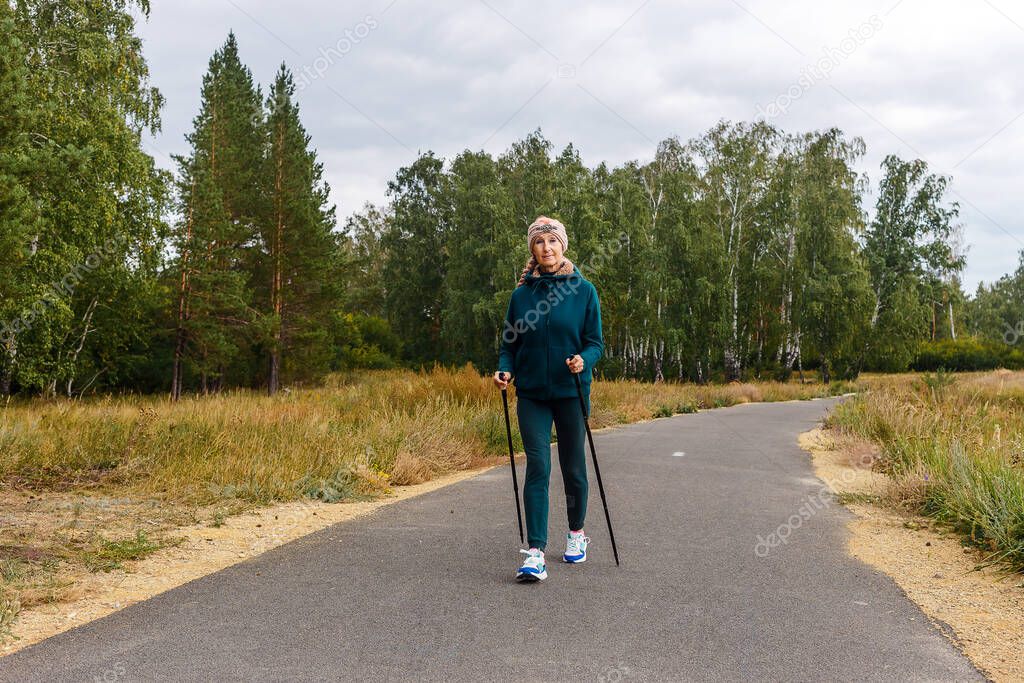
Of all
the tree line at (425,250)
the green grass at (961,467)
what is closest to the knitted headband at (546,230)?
the green grass at (961,467)

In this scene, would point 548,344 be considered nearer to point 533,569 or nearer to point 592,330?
point 592,330

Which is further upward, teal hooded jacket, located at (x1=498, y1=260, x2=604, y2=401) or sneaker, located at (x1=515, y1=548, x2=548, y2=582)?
teal hooded jacket, located at (x1=498, y1=260, x2=604, y2=401)

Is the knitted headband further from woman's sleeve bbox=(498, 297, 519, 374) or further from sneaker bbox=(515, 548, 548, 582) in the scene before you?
sneaker bbox=(515, 548, 548, 582)

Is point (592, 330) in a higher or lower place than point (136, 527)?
higher

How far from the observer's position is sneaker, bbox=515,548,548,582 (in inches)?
192

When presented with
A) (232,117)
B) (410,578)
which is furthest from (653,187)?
(410,578)

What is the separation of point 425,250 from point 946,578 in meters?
49.7

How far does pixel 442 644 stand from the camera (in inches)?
150

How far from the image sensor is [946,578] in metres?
5.26

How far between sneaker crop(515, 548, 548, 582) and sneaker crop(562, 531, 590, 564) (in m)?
0.44

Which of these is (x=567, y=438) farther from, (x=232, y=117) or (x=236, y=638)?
(x=232, y=117)

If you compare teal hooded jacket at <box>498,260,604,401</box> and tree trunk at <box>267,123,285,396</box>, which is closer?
teal hooded jacket at <box>498,260,604,401</box>

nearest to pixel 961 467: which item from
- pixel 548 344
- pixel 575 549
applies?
pixel 575 549

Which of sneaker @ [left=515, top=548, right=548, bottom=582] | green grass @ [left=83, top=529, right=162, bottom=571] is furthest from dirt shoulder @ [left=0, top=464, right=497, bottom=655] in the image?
sneaker @ [left=515, top=548, right=548, bottom=582]
